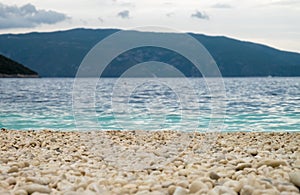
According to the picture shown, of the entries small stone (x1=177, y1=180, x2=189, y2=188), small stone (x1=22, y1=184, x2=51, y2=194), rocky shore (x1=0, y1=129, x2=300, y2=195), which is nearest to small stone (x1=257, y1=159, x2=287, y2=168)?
rocky shore (x1=0, y1=129, x2=300, y2=195)

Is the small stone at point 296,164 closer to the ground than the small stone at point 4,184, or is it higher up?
higher up

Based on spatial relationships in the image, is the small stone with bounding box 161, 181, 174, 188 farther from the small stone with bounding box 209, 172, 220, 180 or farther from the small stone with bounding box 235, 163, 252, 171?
the small stone with bounding box 235, 163, 252, 171

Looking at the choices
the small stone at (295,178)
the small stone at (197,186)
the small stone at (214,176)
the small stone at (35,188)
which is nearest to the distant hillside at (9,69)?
the small stone at (35,188)

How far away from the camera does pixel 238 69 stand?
586ft

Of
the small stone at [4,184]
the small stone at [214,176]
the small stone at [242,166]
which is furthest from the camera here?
the small stone at [242,166]

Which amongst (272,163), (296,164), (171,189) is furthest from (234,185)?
(296,164)

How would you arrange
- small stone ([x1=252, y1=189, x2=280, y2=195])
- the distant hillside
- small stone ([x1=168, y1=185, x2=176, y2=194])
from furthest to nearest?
the distant hillside
small stone ([x1=168, y1=185, x2=176, y2=194])
small stone ([x1=252, y1=189, x2=280, y2=195])

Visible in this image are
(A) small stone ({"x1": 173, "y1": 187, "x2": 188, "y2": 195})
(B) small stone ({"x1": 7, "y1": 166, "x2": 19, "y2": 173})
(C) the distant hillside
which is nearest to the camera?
(A) small stone ({"x1": 173, "y1": 187, "x2": 188, "y2": 195})

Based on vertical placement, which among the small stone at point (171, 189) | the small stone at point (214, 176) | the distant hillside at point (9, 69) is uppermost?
the distant hillside at point (9, 69)

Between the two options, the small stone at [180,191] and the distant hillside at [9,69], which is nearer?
the small stone at [180,191]

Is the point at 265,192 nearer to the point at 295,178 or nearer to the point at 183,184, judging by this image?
the point at 295,178

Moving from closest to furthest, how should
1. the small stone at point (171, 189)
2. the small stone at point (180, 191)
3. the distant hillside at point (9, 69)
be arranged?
the small stone at point (180, 191), the small stone at point (171, 189), the distant hillside at point (9, 69)

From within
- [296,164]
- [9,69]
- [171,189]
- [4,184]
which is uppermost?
[9,69]

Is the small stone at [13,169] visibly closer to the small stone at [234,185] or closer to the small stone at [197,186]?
the small stone at [197,186]
